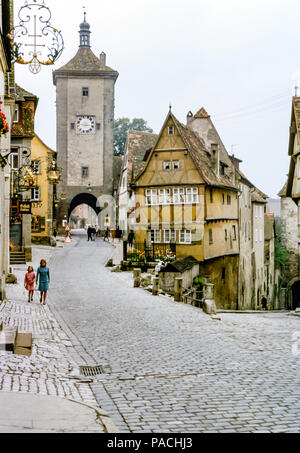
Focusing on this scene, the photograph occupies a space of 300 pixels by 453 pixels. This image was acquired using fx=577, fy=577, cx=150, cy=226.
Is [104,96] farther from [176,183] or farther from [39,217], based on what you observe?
[176,183]

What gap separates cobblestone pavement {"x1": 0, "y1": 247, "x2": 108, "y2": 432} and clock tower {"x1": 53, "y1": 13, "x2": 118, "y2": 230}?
45.3m

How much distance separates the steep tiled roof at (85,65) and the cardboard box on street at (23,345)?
175 feet

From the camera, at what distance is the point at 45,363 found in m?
10.2

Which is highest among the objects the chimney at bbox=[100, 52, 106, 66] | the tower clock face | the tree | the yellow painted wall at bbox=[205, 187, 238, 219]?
the chimney at bbox=[100, 52, 106, 66]

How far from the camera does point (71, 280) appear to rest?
27859 millimetres

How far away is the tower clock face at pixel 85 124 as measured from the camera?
62062 mm

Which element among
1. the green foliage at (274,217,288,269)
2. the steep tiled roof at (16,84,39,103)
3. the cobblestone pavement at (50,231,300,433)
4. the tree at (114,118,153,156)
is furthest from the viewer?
the tree at (114,118,153,156)

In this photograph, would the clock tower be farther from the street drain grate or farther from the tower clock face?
the street drain grate

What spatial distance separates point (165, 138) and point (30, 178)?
13.4 meters

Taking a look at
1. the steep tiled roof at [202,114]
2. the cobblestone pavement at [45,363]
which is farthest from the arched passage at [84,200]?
the cobblestone pavement at [45,363]

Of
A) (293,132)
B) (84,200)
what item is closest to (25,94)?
(293,132)

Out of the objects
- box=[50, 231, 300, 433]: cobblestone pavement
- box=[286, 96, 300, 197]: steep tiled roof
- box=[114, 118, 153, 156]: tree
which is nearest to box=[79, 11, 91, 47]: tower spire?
Result: box=[114, 118, 153, 156]: tree

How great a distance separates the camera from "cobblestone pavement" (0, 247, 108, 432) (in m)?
8.21
